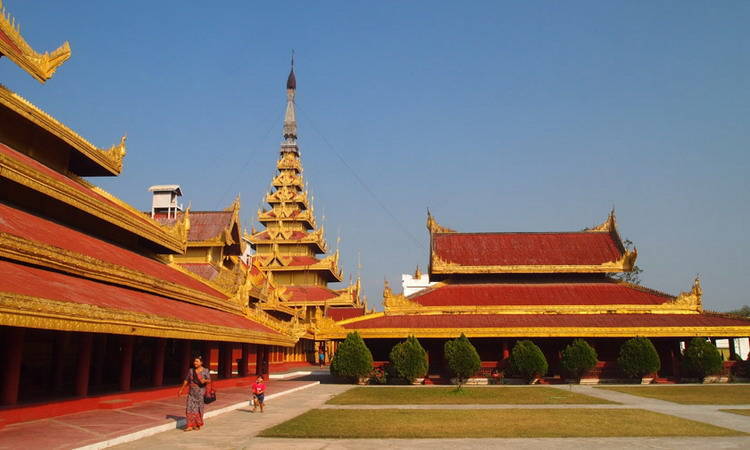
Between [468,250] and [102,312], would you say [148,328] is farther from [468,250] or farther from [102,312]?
[468,250]

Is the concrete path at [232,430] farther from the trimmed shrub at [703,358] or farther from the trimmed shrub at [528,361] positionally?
the trimmed shrub at [703,358]

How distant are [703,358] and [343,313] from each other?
32.5 m

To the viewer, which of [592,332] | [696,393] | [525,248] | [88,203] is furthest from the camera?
[525,248]

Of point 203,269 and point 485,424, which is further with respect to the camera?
point 203,269

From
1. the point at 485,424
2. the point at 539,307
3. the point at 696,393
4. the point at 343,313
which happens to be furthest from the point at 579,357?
the point at 343,313

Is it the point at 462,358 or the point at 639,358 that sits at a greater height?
the point at 639,358

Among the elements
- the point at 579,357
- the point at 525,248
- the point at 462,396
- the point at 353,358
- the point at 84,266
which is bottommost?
the point at 462,396

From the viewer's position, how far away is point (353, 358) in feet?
93.7

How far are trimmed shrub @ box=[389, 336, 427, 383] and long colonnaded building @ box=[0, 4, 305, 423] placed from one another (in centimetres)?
686

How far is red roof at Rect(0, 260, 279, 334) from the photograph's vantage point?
10.5 metres

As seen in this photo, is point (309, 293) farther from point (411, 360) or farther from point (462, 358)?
point (462, 358)

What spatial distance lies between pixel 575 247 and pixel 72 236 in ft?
94.1

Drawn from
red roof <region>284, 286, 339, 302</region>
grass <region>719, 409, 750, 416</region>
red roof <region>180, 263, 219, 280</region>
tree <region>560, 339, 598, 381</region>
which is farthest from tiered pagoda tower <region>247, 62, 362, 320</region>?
grass <region>719, 409, 750, 416</region>

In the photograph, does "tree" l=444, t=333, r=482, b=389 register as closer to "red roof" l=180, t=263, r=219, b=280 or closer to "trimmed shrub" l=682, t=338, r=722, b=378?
"trimmed shrub" l=682, t=338, r=722, b=378
